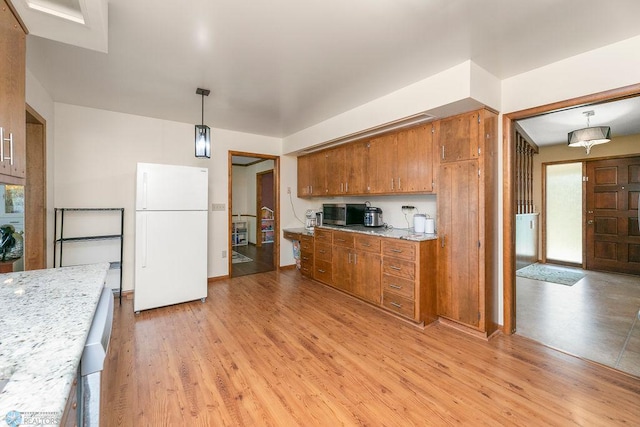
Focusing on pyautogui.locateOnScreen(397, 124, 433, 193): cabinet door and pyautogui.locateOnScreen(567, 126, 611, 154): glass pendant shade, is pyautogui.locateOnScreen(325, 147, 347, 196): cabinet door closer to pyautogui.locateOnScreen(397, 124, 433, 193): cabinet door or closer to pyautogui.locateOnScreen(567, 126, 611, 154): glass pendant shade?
pyautogui.locateOnScreen(397, 124, 433, 193): cabinet door

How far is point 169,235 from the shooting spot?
3285mm

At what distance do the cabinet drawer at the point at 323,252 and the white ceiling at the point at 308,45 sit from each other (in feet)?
6.56

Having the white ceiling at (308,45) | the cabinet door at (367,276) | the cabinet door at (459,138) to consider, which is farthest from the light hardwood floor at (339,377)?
the white ceiling at (308,45)

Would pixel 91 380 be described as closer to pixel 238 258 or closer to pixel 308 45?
pixel 308 45

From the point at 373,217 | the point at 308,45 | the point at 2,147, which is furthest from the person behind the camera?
the point at 373,217

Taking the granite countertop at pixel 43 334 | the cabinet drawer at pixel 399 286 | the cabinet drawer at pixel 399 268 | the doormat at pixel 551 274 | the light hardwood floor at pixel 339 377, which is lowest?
the light hardwood floor at pixel 339 377

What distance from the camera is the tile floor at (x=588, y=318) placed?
235 centimetres

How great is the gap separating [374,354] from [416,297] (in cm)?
77

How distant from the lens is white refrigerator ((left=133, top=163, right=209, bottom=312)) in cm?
313

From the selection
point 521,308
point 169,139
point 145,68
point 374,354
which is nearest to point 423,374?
point 374,354

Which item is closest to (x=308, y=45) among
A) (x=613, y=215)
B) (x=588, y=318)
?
(x=588, y=318)

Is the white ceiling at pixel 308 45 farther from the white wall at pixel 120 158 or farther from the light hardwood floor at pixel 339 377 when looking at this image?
the light hardwood floor at pixel 339 377

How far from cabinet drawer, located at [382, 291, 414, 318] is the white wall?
8.76 ft

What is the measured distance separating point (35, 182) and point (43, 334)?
304 centimetres
